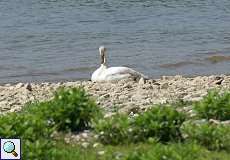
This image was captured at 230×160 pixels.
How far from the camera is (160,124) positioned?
25.8ft

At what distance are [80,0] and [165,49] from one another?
1230 centimetres

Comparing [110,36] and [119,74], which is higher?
[110,36]

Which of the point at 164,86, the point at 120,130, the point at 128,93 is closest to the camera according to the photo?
the point at 120,130

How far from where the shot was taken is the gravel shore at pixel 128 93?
10.5m

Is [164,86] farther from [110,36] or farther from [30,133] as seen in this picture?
[110,36]

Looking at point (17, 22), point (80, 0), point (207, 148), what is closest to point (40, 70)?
point (17, 22)

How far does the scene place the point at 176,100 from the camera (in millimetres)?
10375

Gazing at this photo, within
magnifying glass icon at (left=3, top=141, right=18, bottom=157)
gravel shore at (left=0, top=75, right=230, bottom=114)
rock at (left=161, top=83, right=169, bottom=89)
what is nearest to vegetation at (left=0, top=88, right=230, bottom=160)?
magnifying glass icon at (left=3, top=141, right=18, bottom=157)

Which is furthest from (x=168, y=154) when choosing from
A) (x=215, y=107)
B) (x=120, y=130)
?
(x=215, y=107)

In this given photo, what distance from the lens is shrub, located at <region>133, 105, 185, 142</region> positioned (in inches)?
311

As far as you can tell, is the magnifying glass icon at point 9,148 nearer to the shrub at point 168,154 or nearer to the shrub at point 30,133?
the shrub at point 30,133

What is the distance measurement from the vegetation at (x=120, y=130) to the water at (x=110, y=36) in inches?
321

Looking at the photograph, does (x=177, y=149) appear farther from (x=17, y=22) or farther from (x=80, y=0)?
(x=80, y=0)

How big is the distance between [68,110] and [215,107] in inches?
68.0
